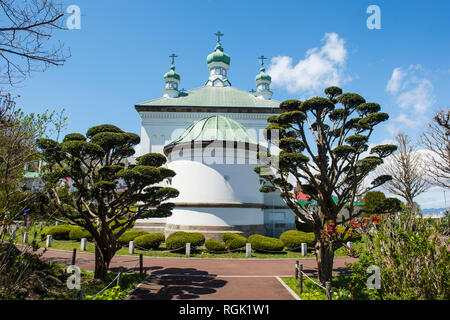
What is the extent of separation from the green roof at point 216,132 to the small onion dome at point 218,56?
2466cm

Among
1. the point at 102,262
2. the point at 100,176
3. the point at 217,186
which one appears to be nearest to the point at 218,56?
the point at 217,186

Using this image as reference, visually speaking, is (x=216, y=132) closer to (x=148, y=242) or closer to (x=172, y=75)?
(x=148, y=242)

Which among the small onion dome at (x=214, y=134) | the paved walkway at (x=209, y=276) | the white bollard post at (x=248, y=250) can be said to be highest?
the small onion dome at (x=214, y=134)

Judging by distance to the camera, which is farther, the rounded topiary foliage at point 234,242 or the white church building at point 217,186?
the white church building at point 217,186

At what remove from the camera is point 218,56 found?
1694 inches

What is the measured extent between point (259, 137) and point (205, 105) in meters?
8.35

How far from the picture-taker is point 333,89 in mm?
11219

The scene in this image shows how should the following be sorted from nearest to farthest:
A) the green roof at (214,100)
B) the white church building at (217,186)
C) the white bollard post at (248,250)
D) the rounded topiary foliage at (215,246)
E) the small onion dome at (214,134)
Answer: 1. the white bollard post at (248,250)
2. the rounded topiary foliage at (215,246)
3. the white church building at (217,186)
4. the small onion dome at (214,134)
5. the green roof at (214,100)

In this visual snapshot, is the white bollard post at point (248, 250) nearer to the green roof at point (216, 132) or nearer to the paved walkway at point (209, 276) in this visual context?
the paved walkway at point (209, 276)

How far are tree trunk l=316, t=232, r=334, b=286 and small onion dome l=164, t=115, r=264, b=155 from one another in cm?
1120

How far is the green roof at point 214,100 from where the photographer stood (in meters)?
34.3

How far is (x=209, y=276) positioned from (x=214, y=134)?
447 inches

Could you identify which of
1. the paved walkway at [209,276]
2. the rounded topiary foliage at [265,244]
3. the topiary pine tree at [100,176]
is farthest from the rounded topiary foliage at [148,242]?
the topiary pine tree at [100,176]

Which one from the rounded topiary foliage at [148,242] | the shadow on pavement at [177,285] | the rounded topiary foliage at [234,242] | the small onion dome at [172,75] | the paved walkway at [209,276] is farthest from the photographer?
the small onion dome at [172,75]
